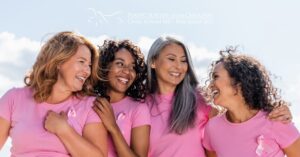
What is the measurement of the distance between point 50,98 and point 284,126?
248 cm


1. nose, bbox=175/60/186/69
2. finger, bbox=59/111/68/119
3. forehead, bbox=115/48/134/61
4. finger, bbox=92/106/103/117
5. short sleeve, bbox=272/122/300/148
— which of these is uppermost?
forehead, bbox=115/48/134/61

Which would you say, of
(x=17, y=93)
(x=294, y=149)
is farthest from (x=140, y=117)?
(x=294, y=149)

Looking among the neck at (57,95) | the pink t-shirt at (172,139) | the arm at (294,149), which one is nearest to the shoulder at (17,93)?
the neck at (57,95)

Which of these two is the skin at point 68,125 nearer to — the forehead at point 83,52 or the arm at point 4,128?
the forehead at point 83,52

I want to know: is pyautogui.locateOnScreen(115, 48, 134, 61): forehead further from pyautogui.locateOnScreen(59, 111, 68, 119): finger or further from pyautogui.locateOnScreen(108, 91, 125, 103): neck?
pyautogui.locateOnScreen(59, 111, 68, 119): finger

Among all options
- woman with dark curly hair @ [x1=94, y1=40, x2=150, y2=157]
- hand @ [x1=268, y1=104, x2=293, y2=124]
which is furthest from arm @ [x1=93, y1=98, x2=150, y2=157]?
hand @ [x1=268, y1=104, x2=293, y2=124]

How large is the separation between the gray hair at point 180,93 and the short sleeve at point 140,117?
0.34m

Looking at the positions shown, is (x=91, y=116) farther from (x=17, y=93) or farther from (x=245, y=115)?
(x=245, y=115)

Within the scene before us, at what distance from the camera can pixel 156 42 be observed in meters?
5.89

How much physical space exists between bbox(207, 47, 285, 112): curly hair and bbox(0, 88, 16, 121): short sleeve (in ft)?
7.37

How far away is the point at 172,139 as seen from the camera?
5395 mm

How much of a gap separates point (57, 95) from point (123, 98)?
1.01 m

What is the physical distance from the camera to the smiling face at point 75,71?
4.67 metres

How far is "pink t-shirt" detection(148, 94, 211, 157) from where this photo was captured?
536 centimetres
